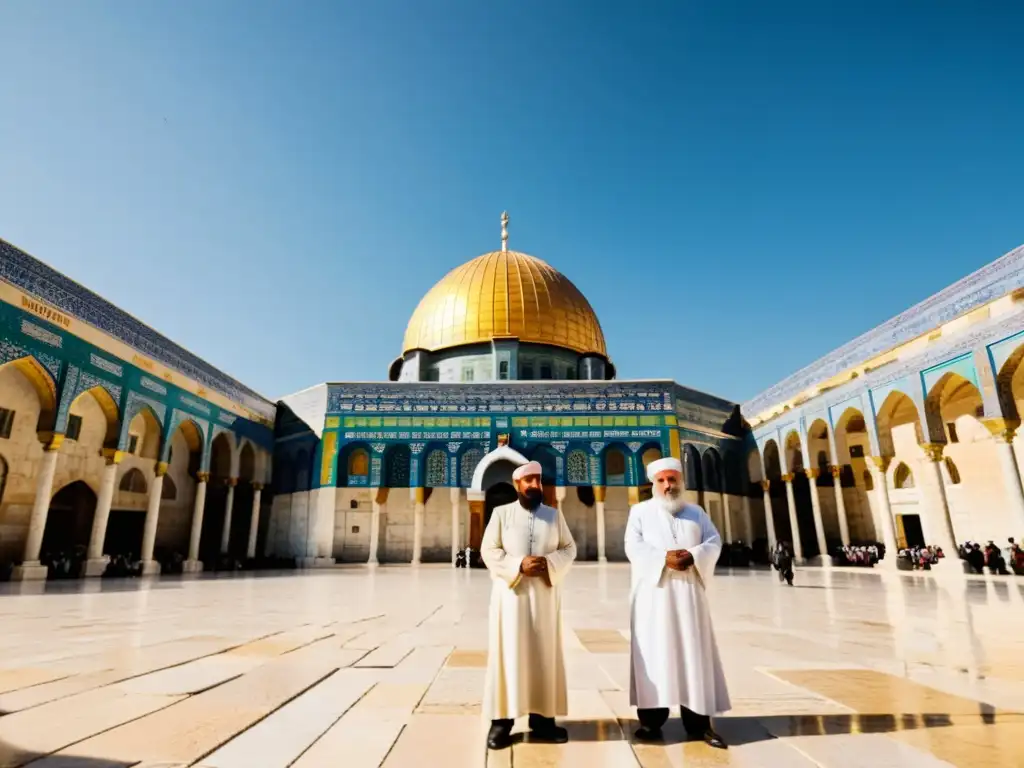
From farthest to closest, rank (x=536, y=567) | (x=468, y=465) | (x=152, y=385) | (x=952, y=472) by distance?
(x=468, y=465), (x=952, y=472), (x=152, y=385), (x=536, y=567)

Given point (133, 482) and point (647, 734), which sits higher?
point (133, 482)

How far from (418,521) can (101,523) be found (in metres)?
8.14

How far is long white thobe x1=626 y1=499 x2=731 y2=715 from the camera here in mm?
2352

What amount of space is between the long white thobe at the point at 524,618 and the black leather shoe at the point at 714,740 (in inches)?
21.5

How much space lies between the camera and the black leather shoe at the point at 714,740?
6.95 feet

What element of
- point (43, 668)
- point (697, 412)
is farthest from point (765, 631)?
point (697, 412)

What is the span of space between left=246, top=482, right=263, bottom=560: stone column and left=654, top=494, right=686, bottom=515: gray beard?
18.3 metres

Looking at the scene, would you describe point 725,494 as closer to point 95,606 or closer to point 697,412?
point 697,412

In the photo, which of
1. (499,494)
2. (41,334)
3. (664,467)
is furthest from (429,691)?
(499,494)

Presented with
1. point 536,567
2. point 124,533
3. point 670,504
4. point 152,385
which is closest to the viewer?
point 536,567

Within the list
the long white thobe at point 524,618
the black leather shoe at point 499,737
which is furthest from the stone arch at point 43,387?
the black leather shoe at point 499,737

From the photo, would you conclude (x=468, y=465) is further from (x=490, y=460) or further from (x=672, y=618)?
(x=672, y=618)

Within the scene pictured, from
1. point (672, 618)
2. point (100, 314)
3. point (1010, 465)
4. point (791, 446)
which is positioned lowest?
point (672, 618)

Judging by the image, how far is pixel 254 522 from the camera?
18.8 meters
